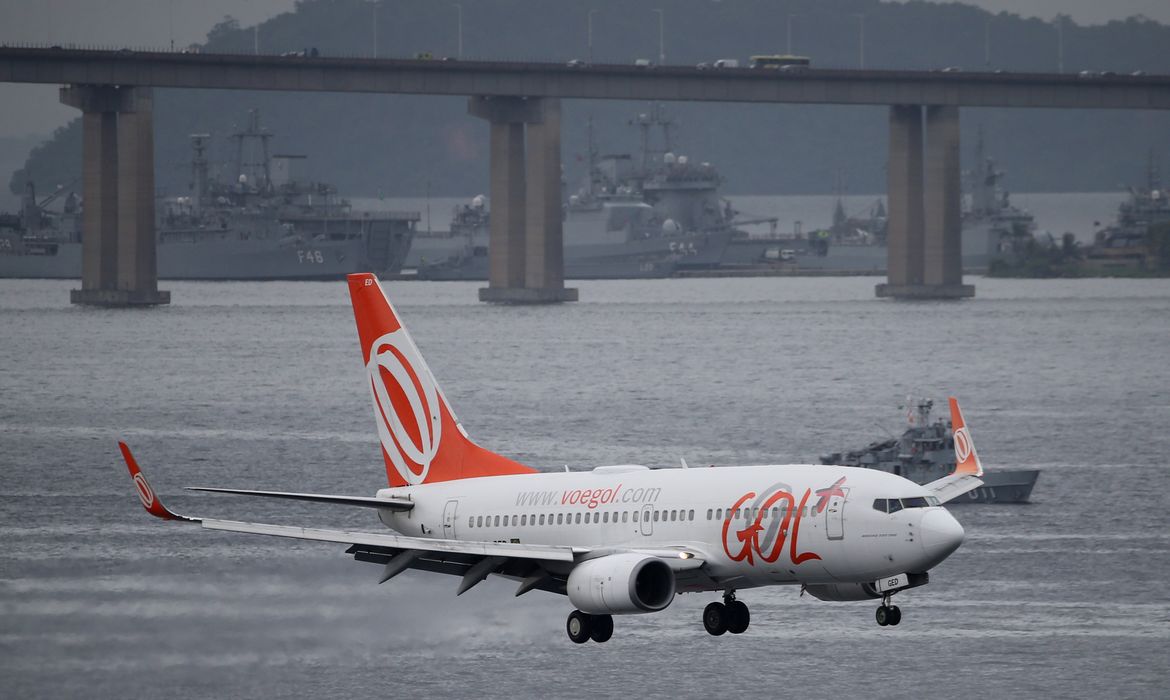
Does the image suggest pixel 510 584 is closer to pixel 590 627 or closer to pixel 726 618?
pixel 590 627

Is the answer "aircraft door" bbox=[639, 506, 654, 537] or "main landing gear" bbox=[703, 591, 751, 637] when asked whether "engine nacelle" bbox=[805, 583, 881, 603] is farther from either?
"aircraft door" bbox=[639, 506, 654, 537]

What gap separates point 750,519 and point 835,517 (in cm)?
231

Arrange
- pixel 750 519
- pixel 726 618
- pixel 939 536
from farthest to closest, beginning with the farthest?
pixel 726 618, pixel 750 519, pixel 939 536

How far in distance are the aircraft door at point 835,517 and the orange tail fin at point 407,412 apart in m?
14.4

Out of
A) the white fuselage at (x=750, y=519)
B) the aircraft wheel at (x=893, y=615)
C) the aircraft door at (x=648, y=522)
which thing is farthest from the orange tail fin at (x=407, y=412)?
the aircraft wheel at (x=893, y=615)

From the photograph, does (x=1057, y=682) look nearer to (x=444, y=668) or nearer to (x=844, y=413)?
(x=444, y=668)

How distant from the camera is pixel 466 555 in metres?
52.6

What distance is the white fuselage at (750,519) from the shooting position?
47.6m

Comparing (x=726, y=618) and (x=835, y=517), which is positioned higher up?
(x=835, y=517)

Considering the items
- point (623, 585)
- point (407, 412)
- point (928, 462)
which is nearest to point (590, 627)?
point (623, 585)

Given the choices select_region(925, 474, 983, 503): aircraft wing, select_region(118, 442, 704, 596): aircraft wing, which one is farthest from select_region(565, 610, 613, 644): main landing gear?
select_region(925, 474, 983, 503): aircraft wing

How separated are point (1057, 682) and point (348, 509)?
54.8 meters

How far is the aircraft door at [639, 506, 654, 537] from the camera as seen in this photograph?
5194 cm

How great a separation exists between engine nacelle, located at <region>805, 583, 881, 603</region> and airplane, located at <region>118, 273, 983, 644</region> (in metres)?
0.05
